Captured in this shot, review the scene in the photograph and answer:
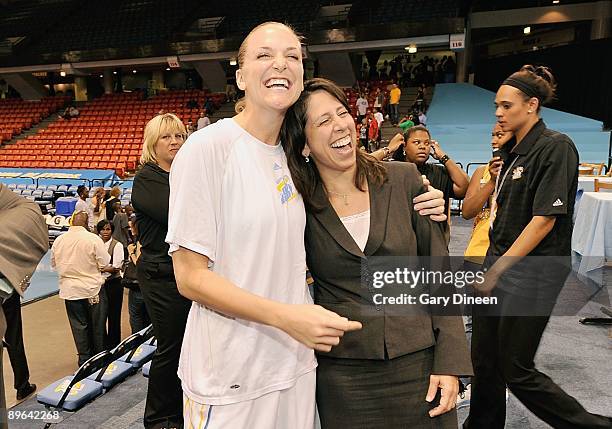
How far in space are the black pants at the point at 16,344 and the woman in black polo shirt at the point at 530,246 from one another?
11.5 ft

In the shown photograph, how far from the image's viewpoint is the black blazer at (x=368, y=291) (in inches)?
53.3

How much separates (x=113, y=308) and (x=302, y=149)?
159 inches

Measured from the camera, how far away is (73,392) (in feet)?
10.2

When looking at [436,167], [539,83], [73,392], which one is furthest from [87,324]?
[539,83]

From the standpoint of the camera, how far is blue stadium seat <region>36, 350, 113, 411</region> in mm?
3039

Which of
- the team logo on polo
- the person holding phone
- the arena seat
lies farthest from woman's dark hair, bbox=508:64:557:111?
the arena seat

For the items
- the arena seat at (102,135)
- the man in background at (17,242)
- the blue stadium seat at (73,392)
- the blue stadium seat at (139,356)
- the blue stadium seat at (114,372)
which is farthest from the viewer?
the arena seat at (102,135)

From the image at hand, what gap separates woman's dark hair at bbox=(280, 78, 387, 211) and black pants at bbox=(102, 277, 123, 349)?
3.88 meters

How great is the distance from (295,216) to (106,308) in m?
3.97

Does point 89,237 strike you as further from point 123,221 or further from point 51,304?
point 51,304

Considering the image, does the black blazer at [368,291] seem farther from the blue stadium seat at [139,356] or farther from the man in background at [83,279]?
the man in background at [83,279]

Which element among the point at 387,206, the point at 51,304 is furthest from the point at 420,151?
the point at 51,304

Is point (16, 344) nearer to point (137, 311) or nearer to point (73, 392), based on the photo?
point (137, 311)

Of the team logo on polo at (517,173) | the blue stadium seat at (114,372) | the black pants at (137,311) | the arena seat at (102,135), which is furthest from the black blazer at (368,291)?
the arena seat at (102,135)
